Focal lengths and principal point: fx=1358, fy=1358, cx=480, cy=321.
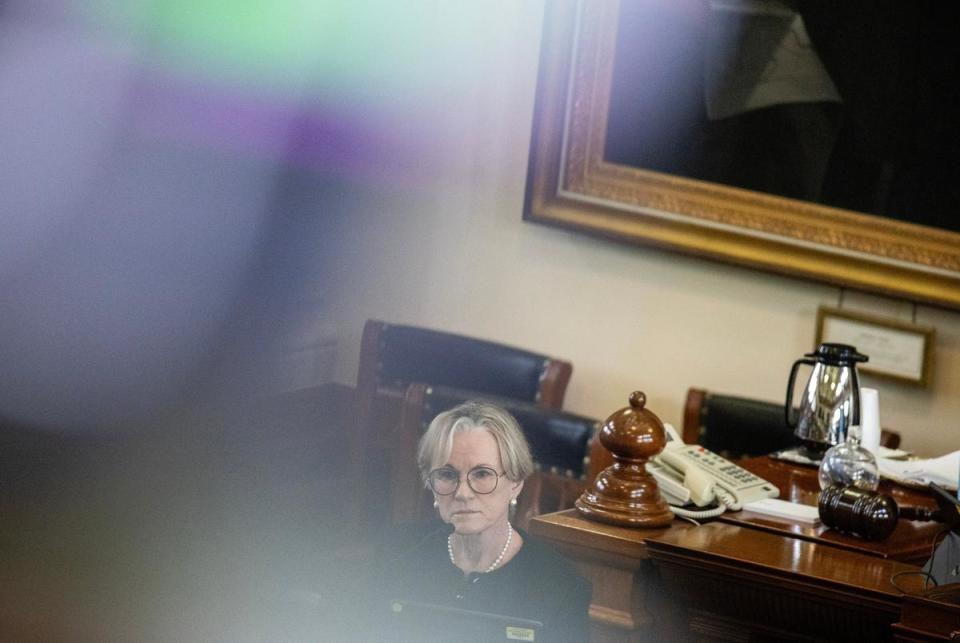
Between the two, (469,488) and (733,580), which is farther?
(733,580)

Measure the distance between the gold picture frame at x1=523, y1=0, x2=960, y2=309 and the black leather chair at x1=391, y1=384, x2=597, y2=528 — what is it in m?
1.72

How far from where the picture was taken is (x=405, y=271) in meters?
6.25

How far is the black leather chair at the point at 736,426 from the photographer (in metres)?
4.92

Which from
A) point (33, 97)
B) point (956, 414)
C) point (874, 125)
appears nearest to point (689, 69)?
point (874, 125)

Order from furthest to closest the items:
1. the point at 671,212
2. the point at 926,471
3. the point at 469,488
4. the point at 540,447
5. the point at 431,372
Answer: the point at 671,212
the point at 431,372
the point at 540,447
the point at 926,471
the point at 469,488

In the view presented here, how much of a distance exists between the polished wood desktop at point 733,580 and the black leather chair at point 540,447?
4.03ft

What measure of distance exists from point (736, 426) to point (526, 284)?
1362 millimetres

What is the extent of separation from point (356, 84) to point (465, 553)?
170 inches

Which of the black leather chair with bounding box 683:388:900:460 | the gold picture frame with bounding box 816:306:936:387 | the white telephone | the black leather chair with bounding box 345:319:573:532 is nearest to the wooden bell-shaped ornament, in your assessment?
the white telephone

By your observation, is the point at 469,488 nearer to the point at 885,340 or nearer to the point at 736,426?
the point at 736,426

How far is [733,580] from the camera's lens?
2578mm

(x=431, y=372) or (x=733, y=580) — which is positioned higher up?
(x=431, y=372)

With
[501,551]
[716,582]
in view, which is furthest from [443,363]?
[501,551]

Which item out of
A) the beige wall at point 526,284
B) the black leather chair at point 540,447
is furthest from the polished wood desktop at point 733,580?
the beige wall at point 526,284
